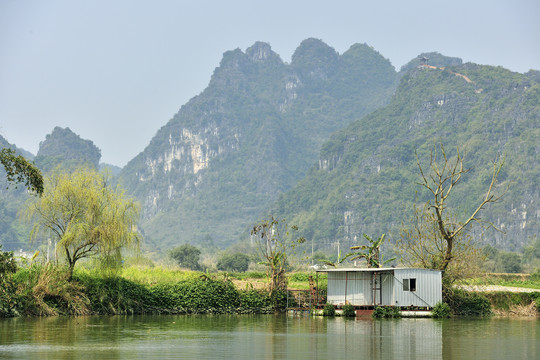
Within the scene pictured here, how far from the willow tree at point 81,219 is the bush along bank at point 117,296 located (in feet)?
3.99

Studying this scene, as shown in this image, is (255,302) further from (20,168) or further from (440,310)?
(20,168)

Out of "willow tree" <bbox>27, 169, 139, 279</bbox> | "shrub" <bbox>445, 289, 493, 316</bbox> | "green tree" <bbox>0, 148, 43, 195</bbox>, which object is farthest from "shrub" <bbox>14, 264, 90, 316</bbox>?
"shrub" <bbox>445, 289, 493, 316</bbox>

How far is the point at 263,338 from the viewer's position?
1131 inches

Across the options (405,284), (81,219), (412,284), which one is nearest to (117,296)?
(81,219)

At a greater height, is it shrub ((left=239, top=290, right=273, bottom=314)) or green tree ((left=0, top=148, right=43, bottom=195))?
green tree ((left=0, top=148, right=43, bottom=195))

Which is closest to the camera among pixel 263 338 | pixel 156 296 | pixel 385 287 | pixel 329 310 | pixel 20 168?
pixel 263 338

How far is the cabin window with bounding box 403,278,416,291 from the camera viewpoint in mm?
40094

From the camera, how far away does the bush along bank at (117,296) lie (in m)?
36.8

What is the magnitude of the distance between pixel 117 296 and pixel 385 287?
48.1 ft

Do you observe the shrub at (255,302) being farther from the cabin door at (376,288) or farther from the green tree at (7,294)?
the green tree at (7,294)

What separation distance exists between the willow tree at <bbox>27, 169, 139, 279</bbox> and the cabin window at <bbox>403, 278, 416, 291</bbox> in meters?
15.1

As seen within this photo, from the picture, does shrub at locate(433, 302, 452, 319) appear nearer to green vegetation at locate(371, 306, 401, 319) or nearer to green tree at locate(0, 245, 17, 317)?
green vegetation at locate(371, 306, 401, 319)

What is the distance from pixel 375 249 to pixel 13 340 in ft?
79.3

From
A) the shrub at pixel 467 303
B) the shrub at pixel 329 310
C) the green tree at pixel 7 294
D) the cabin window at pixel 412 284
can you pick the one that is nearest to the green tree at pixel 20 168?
the green tree at pixel 7 294
